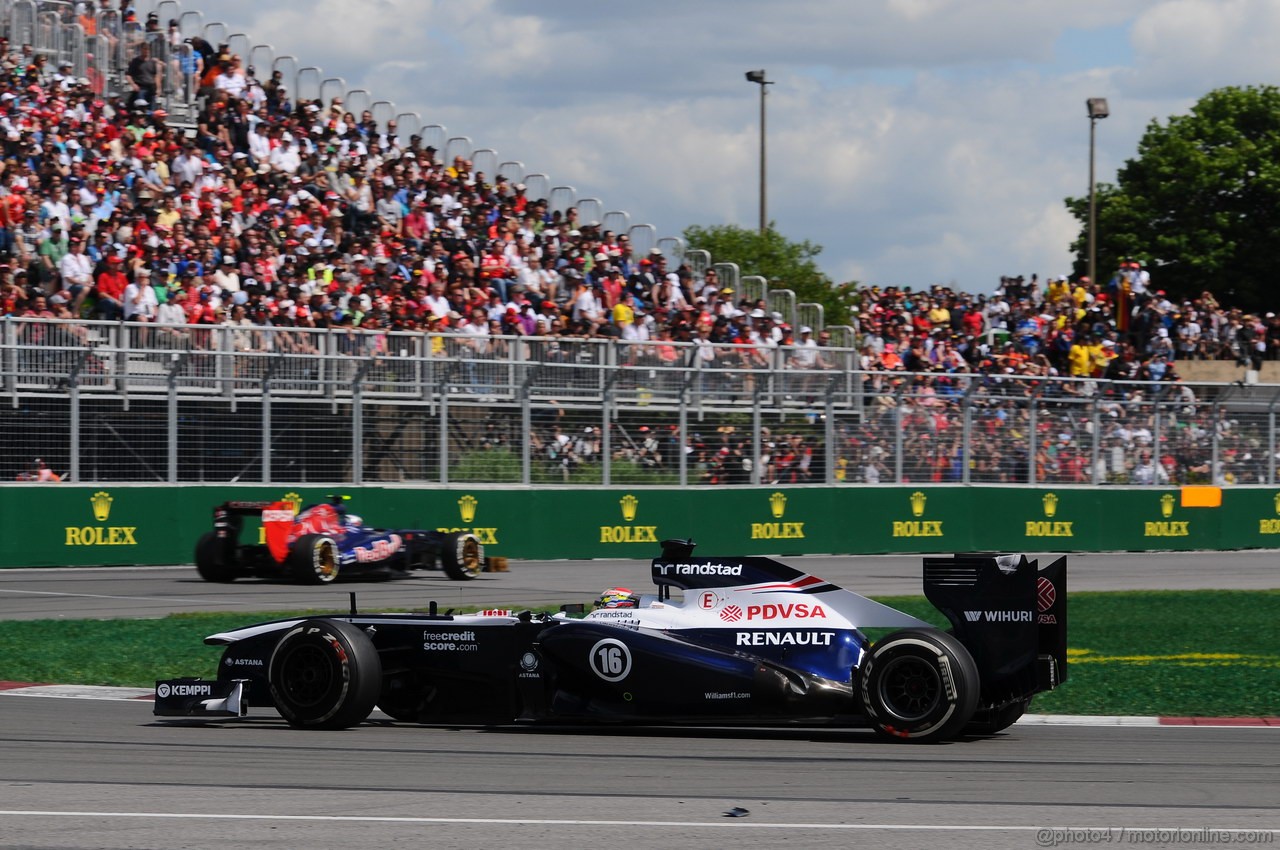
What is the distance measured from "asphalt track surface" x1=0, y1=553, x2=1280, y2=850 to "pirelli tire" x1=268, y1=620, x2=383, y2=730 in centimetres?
13

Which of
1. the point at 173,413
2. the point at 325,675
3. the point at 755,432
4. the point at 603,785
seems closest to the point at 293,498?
the point at 173,413

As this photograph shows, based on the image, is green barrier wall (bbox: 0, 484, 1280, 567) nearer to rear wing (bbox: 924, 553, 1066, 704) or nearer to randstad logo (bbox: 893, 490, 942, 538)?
randstad logo (bbox: 893, 490, 942, 538)

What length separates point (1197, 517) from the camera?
28.7 metres

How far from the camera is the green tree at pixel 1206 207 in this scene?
61.3 metres

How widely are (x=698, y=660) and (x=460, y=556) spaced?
11.6 m

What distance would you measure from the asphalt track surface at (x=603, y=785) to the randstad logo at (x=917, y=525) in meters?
17.2

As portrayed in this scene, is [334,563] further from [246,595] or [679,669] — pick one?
[679,669]

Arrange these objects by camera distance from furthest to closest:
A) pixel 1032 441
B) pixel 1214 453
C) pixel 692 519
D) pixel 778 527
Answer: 1. pixel 1214 453
2. pixel 1032 441
3. pixel 778 527
4. pixel 692 519

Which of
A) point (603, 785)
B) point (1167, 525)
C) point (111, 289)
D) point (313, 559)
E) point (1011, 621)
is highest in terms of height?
point (111, 289)

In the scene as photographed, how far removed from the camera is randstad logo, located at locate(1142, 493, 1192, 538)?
28.4 meters

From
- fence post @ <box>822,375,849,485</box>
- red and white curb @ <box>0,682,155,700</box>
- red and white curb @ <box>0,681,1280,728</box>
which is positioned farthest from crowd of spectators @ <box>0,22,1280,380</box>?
red and white curb @ <box>0,681,1280,728</box>

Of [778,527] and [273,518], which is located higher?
[273,518]

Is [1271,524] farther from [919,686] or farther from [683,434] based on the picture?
[919,686]

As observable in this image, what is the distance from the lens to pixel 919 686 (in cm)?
850
